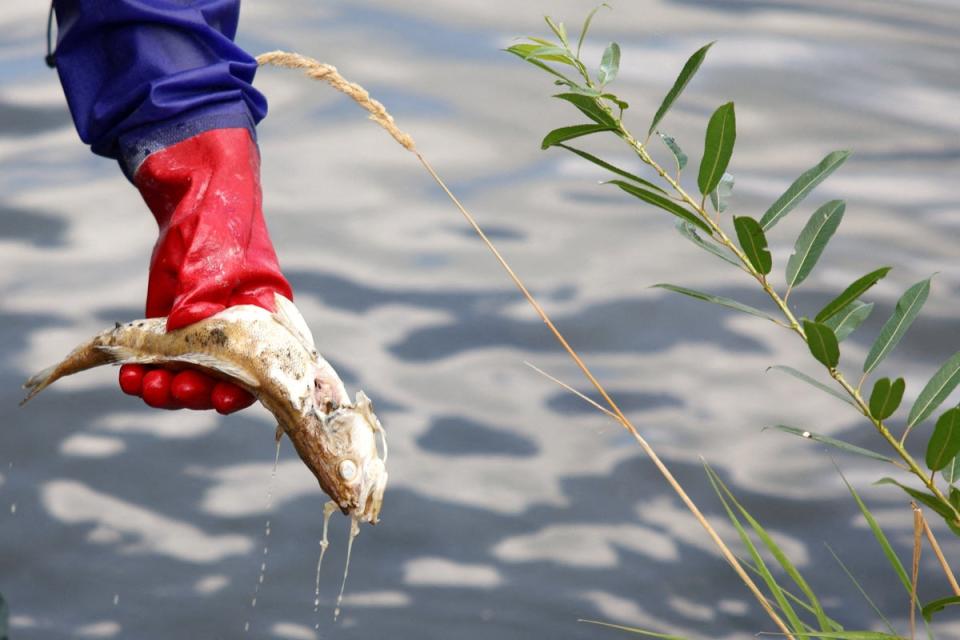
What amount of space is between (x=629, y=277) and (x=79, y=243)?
1.78 m

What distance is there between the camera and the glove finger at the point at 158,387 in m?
2.08

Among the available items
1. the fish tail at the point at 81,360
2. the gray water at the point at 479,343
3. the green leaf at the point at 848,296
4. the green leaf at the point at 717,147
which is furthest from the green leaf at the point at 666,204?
the gray water at the point at 479,343

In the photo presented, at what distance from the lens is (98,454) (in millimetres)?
3848

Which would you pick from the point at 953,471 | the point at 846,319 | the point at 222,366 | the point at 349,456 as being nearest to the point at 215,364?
the point at 222,366

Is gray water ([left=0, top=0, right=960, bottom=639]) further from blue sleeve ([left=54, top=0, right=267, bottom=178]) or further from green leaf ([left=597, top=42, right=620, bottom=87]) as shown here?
green leaf ([left=597, top=42, right=620, bottom=87])

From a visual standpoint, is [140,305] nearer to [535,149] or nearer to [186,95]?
[535,149]

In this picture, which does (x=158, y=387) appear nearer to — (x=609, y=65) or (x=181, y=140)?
(x=181, y=140)

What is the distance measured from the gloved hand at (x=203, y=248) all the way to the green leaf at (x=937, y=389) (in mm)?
957

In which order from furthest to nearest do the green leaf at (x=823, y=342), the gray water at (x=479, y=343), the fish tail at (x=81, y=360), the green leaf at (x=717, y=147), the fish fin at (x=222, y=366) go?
1. the gray water at (x=479, y=343)
2. the fish tail at (x=81, y=360)
3. the fish fin at (x=222, y=366)
4. the green leaf at (x=717, y=147)
5. the green leaf at (x=823, y=342)

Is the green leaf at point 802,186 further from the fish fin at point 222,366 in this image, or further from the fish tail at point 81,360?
the fish tail at point 81,360

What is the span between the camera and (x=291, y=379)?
2.03m

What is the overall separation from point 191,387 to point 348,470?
258 millimetres

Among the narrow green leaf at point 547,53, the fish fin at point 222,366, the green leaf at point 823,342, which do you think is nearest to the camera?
the green leaf at point 823,342

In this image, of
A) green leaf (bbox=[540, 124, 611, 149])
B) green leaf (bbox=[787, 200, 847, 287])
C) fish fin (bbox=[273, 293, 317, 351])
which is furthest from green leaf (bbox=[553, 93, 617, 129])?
fish fin (bbox=[273, 293, 317, 351])
